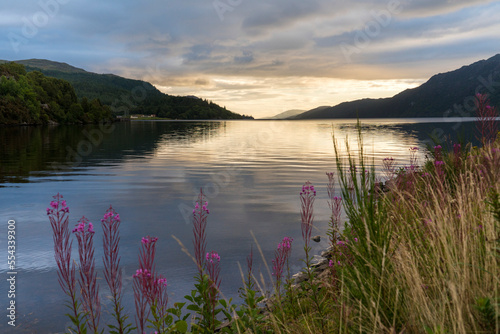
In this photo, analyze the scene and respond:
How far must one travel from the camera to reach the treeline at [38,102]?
376ft

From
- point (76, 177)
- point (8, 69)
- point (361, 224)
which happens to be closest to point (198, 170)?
point (76, 177)

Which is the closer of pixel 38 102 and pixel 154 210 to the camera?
pixel 154 210

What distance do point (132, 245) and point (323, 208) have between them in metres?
7.66

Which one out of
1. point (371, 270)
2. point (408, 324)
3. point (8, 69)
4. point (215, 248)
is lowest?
point (215, 248)

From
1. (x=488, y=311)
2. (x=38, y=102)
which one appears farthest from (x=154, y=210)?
(x=38, y=102)

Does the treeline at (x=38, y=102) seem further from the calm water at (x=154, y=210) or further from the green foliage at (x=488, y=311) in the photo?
the green foliage at (x=488, y=311)

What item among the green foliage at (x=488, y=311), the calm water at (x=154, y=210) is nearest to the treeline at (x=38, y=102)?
the calm water at (x=154, y=210)

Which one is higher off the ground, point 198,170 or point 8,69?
point 8,69

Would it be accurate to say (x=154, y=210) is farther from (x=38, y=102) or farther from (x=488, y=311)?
(x=38, y=102)

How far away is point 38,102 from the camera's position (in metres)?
127

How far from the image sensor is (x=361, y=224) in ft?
12.5

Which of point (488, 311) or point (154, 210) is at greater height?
point (488, 311)

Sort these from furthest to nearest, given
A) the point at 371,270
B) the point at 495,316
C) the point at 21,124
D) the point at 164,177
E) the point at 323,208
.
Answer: the point at 21,124, the point at 164,177, the point at 323,208, the point at 371,270, the point at 495,316

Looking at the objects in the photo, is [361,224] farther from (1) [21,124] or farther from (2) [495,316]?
(1) [21,124]
